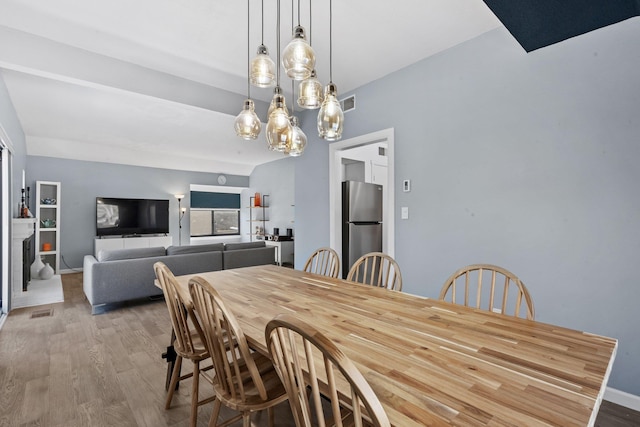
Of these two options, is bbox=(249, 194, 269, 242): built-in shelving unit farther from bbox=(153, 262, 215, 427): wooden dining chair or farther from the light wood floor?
bbox=(153, 262, 215, 427): wooden dining chair

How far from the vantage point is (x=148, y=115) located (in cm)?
456

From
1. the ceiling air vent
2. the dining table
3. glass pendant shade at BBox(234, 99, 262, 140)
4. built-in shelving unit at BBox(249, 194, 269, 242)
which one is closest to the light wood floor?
the dining table

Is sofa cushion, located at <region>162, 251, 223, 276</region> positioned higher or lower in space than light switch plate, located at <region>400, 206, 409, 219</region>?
lower

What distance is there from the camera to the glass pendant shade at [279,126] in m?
1.93

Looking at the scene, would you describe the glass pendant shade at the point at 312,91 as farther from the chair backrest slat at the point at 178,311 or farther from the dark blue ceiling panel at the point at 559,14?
the chair backrest slat at the point at 178,311

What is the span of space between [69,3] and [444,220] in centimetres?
331

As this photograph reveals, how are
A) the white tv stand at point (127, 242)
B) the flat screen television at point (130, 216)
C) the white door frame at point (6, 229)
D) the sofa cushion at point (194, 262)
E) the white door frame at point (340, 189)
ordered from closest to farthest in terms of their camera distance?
the white door frame at point (340, 189), the white door frame at point (6, 229), the sofa cushion at point (194, 262), the white tv stand at point (127, 242), the flat screen television at point (130, 216)

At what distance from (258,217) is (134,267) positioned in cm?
452

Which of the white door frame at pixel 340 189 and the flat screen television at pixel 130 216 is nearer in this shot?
the white door frame at pixel 340 189

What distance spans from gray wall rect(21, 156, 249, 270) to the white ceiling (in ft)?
7.32

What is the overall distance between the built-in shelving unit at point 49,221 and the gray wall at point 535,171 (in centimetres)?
647

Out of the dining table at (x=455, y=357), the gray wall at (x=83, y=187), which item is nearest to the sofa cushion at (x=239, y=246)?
the dining table at (x=455, y=357)

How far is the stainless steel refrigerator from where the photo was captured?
416 centimetres

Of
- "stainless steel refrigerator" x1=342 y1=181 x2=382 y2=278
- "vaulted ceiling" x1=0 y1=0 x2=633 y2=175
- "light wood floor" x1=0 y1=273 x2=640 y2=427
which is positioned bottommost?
"light wood floor" x1=0 y1=273 x2=640 y2=427
